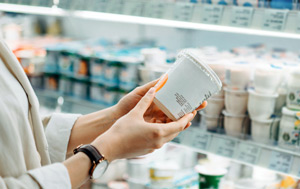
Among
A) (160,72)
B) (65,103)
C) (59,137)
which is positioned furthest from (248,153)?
(65,103)

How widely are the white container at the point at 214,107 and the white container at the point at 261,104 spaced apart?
0.48ft

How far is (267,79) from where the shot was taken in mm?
1311

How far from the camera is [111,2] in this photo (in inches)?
61.7

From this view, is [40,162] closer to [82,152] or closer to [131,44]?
[82,152]

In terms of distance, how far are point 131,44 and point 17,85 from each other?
1.36 m

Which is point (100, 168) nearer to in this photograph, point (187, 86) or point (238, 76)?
point (187, 86)

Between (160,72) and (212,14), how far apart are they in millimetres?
408

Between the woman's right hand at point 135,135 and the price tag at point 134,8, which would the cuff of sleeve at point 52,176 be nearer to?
the woman's right hand at point 135,135

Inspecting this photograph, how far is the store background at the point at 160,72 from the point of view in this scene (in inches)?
64.1

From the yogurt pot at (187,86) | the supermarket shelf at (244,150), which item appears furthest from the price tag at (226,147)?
the yogurt pot at (187,86)

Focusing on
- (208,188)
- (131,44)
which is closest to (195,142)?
(208,188)

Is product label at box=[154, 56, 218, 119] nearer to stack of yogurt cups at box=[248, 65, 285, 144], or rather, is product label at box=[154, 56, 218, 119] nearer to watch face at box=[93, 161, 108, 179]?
watch face at box=[93, 161, 108, 179]

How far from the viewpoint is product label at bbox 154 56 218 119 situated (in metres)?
1.00

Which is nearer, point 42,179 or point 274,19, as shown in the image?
point 42,179
